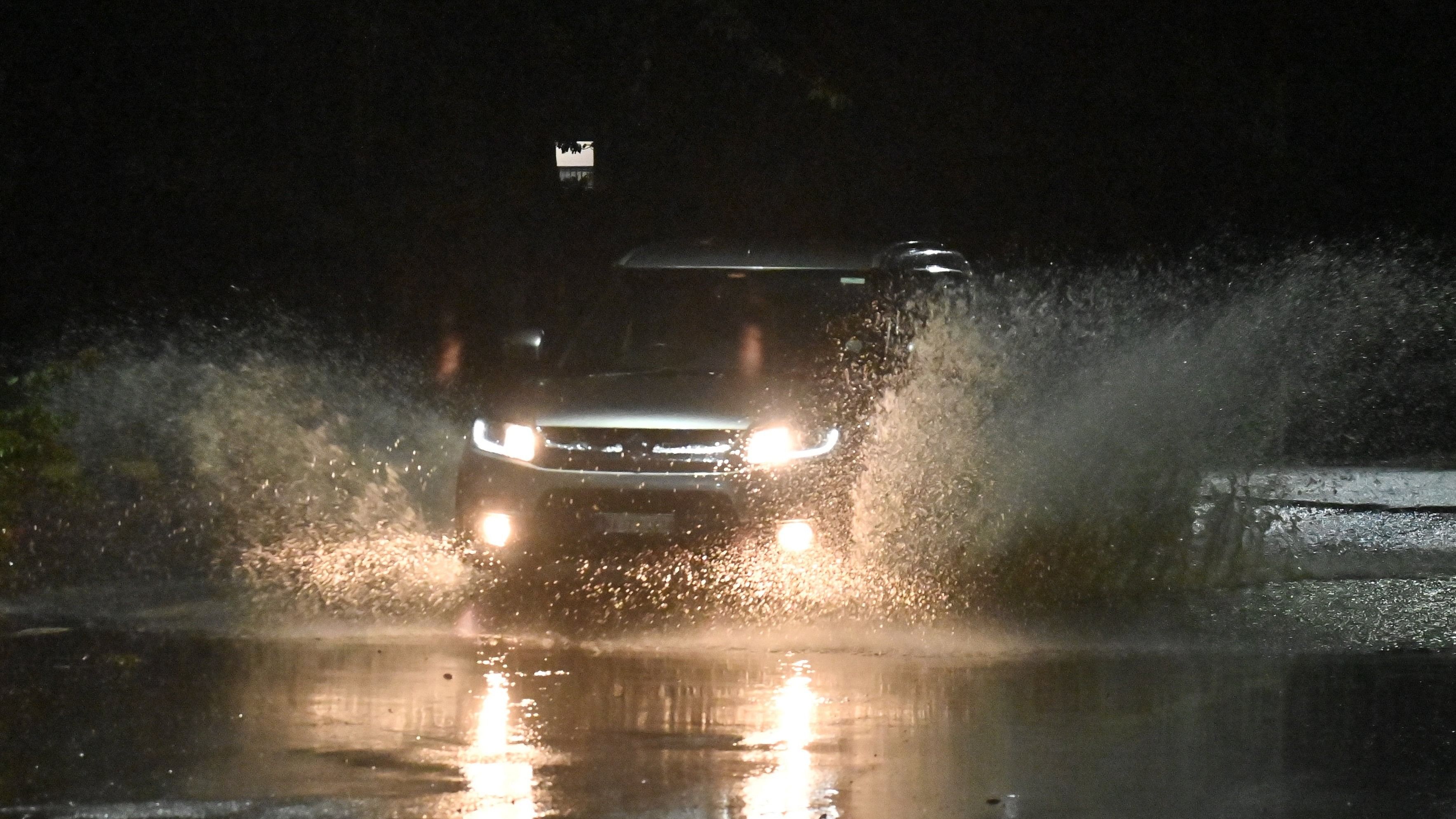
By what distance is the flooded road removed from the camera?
17.7ft

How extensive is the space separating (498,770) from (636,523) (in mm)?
2802

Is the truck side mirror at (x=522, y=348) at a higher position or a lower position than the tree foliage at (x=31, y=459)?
higher

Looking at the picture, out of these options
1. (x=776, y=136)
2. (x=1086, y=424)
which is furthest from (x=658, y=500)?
(x=776, y=136)

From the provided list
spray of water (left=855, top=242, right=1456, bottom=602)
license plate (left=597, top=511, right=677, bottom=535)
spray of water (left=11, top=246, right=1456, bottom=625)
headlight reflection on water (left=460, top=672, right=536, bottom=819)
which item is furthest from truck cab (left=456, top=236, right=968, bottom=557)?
headlight reflection on water (left=460, top=672, right=536, bottom=819)

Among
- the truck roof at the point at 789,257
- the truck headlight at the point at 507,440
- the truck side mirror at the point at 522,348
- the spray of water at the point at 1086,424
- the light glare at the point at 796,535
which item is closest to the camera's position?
the light glare at the point at 796,535

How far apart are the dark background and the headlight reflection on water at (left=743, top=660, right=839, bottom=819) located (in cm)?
897

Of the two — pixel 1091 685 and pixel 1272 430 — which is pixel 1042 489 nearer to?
pixel 1272 430

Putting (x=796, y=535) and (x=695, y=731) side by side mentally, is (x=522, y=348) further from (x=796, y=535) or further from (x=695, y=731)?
(x=695, y=731)

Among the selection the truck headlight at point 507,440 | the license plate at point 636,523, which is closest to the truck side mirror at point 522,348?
the truck headlight at point 507,440

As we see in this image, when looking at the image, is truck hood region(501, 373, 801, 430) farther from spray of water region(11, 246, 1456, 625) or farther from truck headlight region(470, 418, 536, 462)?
spray of water region(11, 246, 1456, 625)

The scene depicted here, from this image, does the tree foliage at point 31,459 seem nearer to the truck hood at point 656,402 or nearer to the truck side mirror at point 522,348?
the truck side mirror at point 522,348

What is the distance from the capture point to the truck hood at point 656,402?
851 cm

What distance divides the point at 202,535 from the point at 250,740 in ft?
16.6

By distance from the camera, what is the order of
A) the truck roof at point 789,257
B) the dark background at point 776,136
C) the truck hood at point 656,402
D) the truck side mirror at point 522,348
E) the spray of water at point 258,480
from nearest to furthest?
1. the truck hood at point 656,402
2. the spray of water at point 258,480
3. the truck side mirror at point 522,348
4. the truck roof at point 789,257
5. the dark background at point 776,136
